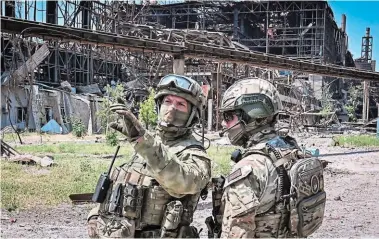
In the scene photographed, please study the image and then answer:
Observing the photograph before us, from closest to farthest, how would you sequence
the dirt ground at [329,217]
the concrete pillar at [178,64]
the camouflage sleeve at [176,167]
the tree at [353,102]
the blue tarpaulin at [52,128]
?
the camouflage sleeve at [176,167], the dirt ground at [329,217], the concrete pillar at [178,64], the blue tarpaulin at [52,128], the tree at [353,102]

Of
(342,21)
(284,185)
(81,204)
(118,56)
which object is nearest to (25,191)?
(81,204)

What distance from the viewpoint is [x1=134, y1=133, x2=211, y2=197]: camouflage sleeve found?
2687 mm

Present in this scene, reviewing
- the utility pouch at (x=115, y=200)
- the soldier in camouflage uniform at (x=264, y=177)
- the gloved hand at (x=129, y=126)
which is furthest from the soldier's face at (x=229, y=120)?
the utility pouch at (x=115, y=200)

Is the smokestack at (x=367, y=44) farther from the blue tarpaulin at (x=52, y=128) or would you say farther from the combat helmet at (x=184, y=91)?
the combat helmet at (x=184, y=91)

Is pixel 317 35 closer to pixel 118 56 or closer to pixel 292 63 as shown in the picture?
pixel 118 56

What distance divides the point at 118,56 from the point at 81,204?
28.8 m

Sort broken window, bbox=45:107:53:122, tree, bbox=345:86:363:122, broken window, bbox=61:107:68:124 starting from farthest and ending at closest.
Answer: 1. tree, bbox=345:86:363:122
2. broken window, bbox=61:107:68:124
3. broken window, bbox=45:107:53:122

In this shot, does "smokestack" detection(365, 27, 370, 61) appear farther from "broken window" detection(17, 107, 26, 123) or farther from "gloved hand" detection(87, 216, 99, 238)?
"gloved hand" detection(87, 216, 99, 238)

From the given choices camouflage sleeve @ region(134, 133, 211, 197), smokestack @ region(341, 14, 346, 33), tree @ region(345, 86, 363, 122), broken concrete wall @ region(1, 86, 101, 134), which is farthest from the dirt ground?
smokestack @ region(341, 14, 346, 33)

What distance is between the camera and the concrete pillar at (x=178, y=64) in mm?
16953

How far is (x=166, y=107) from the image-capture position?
3.28 m

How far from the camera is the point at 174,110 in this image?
10.7 ft

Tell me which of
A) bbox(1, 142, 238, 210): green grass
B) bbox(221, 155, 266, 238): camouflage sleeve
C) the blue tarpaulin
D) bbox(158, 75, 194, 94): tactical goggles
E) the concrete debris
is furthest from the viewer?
the blue tarpaulin

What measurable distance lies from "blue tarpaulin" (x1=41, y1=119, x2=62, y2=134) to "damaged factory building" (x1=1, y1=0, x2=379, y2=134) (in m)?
0.18
